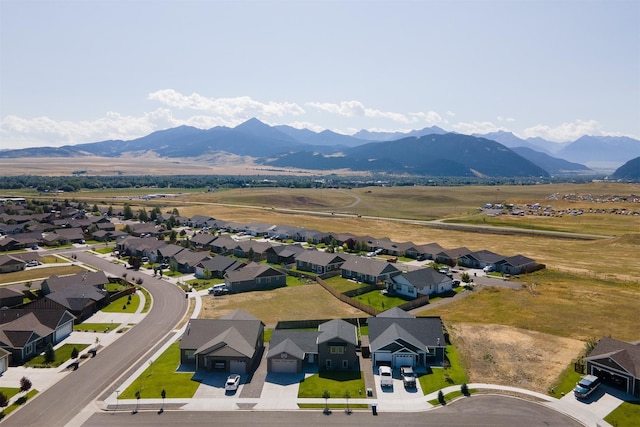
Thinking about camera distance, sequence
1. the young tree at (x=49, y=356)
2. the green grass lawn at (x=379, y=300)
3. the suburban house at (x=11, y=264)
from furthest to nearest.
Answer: the suburban house at (x=11, y=264)
the green grass lawn at (x=379, y=300)
the young tree at (x=49, y=356)

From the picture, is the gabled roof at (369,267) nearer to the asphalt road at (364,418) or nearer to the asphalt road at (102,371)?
the asphalt road at (102,371)

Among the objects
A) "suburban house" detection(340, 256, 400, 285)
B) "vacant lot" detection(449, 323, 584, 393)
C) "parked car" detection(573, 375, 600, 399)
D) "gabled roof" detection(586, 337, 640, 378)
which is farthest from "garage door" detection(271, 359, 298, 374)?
"suburban house" detection(340, 256, 400, 285)

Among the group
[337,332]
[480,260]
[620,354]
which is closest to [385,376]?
[337,332]

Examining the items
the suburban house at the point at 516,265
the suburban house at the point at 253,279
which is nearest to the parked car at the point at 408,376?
the suburban house at the point at 253,279

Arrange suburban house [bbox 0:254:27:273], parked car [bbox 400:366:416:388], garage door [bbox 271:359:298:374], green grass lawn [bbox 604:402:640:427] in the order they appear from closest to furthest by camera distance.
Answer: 1. green grass lawn [bbox 604:402:640:427]
2. parked car [bbox 400:366:416:388]
3. garage door [bbox 271:359:298:374]
4. suburban house [bbox 0:254:27:273]

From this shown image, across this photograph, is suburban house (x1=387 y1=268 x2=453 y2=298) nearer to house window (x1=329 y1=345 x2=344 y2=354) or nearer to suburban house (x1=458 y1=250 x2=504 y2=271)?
suburban house (x1=458 y1=250 x2=504 y2=271)

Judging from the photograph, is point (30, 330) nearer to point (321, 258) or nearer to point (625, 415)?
point (321, 258)
